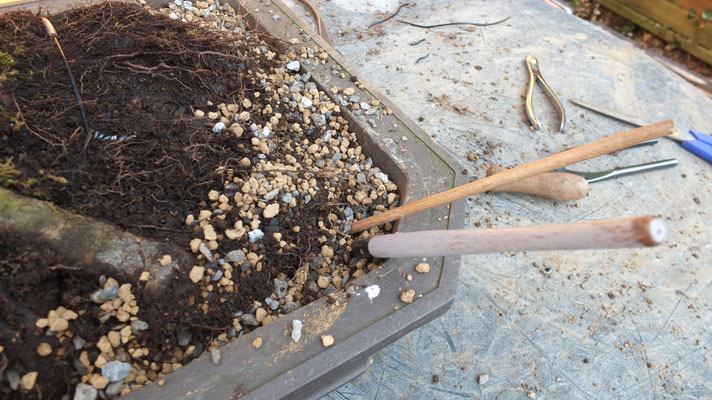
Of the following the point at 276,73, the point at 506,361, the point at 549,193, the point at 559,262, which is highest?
the point at 276,73

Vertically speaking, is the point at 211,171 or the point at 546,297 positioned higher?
the point at 211,171

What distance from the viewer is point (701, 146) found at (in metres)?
1.79

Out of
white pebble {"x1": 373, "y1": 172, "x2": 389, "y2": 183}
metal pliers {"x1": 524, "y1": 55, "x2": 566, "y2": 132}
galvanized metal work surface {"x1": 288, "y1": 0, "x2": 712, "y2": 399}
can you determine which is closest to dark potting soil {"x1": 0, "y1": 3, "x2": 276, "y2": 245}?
white pebble {"x1": 373, "y1": 172, "x2": 389, "y2": 183}

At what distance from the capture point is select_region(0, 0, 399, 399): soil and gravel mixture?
2.54 ft

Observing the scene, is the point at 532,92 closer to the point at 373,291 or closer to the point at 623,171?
the point at 623,171

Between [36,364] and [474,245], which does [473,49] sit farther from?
[36,364]

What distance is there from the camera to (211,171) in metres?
1.00

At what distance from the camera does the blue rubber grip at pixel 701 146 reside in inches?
70.1

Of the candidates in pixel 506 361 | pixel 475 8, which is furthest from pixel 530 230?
pixel 475 8

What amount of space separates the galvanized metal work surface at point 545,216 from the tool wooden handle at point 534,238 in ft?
1.85

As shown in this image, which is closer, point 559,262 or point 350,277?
point 350,277

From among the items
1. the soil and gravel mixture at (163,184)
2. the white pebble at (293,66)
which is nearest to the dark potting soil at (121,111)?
the soil and gravel mixture at (163,184)

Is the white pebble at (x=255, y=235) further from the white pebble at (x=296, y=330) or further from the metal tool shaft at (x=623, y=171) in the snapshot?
the metal tool shaft at (x=623, y=171)

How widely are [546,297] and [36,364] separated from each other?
1350mm
